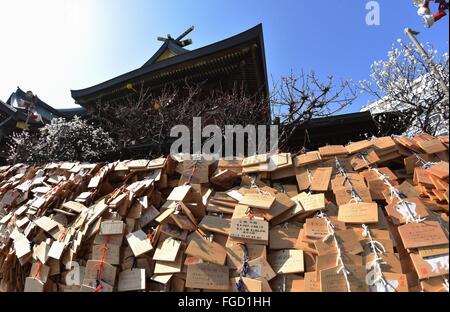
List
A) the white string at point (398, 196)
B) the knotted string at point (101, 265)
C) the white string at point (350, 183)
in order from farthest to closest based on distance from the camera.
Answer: the white string at point (350, 183), the knotted string at point (101, 265), the white string at point (398, 196)

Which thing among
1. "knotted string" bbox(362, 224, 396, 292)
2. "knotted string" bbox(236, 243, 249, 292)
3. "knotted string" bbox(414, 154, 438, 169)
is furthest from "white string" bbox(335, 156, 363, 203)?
"knotted string" bbox(236, 243, 249, 292)

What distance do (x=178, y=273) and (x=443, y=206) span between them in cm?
181

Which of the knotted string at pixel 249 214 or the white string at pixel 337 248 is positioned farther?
the knotted string at pixel 249 214

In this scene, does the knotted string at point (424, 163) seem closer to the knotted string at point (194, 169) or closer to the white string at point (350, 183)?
the white string at point (350, 183)

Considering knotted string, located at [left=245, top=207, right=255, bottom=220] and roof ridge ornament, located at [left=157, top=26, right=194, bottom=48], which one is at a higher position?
roof ridge ornament, located at [left=157, top=26, right=194, bottom=48]

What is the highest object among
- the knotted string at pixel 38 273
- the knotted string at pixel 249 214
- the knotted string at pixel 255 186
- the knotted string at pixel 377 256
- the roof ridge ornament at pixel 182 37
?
the roof ridge ornament at pixel 182 37

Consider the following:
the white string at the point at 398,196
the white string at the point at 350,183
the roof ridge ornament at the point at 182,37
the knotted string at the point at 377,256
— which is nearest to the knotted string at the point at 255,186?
the white string at the point at 350,183

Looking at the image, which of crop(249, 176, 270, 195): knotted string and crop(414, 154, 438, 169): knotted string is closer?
crop(414, 154, 438, 169): knotted string

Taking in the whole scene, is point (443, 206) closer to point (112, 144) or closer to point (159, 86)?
point (112, 144)

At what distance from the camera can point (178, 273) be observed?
1.92 meters

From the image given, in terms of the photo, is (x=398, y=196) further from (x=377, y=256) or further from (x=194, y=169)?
(x=194, y=169)

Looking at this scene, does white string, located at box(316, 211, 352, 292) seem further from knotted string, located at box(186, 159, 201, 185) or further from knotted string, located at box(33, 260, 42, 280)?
knotted string, located at box(33, 260, 42, 280)

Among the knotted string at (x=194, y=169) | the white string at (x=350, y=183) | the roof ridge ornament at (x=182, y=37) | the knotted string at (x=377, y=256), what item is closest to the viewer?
the knotted string at (x=377, y=256)
